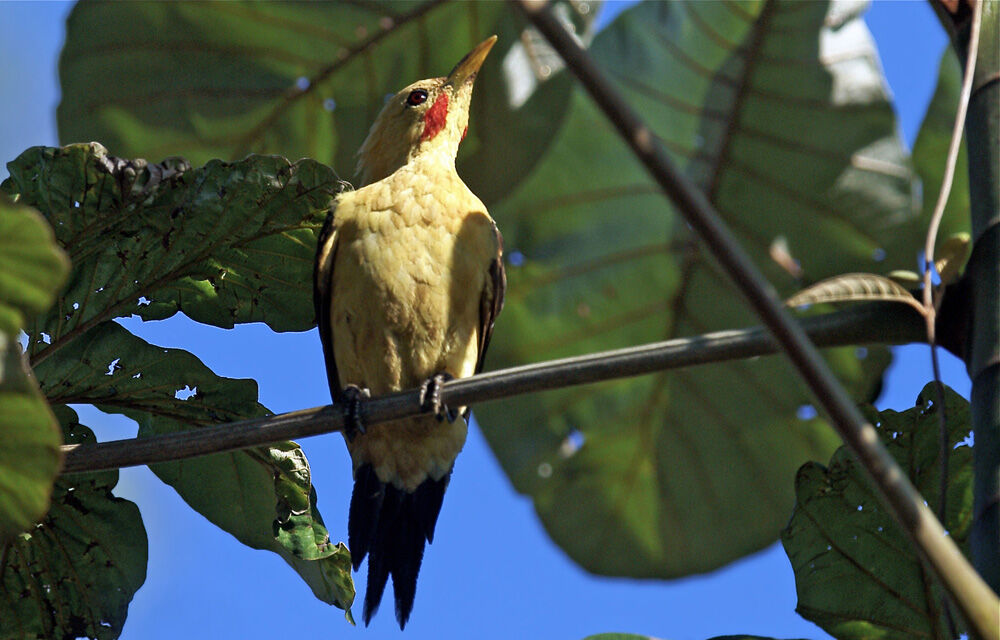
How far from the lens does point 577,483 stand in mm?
4223

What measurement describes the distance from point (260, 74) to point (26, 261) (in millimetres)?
2588

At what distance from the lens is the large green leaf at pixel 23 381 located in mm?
1396

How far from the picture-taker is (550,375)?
6.13 feet

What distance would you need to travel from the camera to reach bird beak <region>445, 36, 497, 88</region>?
3844 mm

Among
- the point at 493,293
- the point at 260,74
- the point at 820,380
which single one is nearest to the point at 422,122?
the point at 260,74

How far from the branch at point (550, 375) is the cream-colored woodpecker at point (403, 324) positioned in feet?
3.98

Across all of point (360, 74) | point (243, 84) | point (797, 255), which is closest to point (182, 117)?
point (243, 84)

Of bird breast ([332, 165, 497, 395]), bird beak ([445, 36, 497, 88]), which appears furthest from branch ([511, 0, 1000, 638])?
bird beak ([445, 36, 497, 88])

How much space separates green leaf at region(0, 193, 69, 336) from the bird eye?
2791 millimetres

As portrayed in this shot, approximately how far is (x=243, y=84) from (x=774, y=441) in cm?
223

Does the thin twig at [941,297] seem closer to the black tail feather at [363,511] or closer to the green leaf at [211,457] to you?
the green leaf at [211,457]

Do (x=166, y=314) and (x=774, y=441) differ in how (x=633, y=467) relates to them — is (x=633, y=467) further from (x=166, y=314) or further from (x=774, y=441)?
(x=166, y=314)

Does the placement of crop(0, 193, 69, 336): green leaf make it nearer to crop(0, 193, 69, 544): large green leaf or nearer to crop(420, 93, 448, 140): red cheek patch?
crop(0, 193, 69, 544): large green leaf

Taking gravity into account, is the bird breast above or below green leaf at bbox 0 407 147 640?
above
